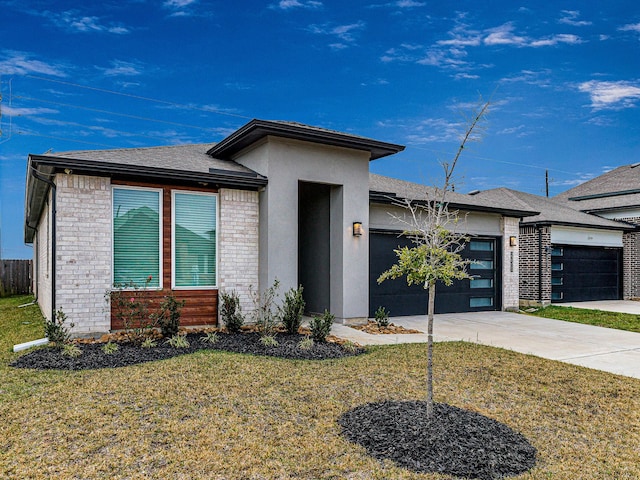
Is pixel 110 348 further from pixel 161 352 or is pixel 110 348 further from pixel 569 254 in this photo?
pixel 569 254

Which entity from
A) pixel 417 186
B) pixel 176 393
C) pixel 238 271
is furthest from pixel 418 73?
pixel 176 393

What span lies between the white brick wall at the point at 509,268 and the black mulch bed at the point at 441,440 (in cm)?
966

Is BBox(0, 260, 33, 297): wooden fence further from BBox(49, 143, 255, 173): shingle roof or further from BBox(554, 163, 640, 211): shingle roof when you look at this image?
BBox(554, 163, 640, 211): shingle roof

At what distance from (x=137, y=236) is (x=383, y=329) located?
523 cm

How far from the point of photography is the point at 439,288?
39.3ft

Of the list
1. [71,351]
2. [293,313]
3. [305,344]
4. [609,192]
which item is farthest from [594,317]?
[71,351]

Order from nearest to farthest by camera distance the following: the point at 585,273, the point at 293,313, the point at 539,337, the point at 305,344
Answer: the point at 305,344
the point at 293,313
the point at 539,337
the point at 585,273

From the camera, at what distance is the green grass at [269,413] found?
3270 mm

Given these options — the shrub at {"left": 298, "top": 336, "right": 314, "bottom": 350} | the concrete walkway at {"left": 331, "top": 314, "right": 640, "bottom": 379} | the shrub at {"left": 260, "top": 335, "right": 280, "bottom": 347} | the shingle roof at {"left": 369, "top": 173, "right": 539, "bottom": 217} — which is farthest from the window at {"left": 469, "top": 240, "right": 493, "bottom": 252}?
the shrub at {"left": 260, "top": 335, "right": 280, "bottom": 347}

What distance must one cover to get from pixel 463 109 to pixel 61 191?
6.54 m

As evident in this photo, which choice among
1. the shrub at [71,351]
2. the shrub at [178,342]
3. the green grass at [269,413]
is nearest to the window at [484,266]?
the green grass at [269,413]

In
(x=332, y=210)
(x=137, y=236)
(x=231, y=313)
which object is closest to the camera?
(x=137, y=236)

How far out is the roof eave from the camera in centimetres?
853

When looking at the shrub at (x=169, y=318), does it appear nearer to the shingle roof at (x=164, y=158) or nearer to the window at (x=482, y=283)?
the shingle roof at (x=164, y=158)
